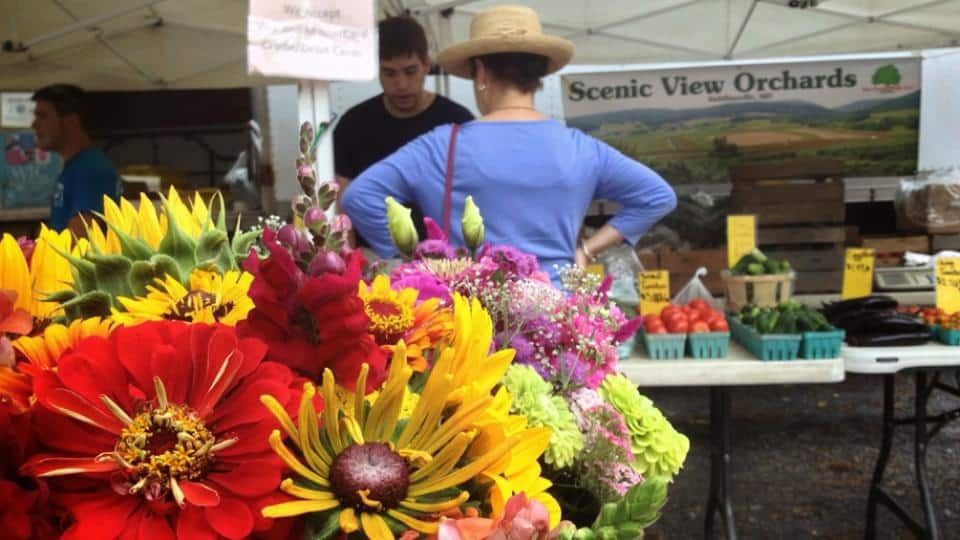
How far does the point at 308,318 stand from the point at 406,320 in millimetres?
137

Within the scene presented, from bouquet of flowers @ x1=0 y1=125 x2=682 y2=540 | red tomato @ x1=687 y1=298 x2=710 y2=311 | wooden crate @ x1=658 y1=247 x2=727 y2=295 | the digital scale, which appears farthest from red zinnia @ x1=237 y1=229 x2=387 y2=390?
wooden crate @ x1=658 y1=247 x2=727 y2=295

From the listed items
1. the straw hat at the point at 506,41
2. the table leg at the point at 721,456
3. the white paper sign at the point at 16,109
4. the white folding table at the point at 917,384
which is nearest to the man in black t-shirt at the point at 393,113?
the straw hat at the point at 506,41

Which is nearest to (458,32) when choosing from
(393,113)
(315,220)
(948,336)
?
(393,113)

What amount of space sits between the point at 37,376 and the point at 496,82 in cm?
158

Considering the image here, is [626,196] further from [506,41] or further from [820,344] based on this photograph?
[820,344]

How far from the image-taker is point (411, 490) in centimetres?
46

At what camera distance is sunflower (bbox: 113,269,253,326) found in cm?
56

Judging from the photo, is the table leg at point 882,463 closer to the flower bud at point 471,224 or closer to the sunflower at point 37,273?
the flower bud at point 471,224

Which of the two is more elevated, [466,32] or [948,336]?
[466,32]

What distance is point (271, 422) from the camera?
44 cm

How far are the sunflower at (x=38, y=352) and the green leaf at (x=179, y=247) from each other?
10cm

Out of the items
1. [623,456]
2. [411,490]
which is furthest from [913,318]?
[411,490]

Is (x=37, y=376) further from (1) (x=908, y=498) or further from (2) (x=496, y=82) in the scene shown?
(1) (x=908, y=498)

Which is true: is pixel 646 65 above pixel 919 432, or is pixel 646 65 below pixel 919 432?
above
